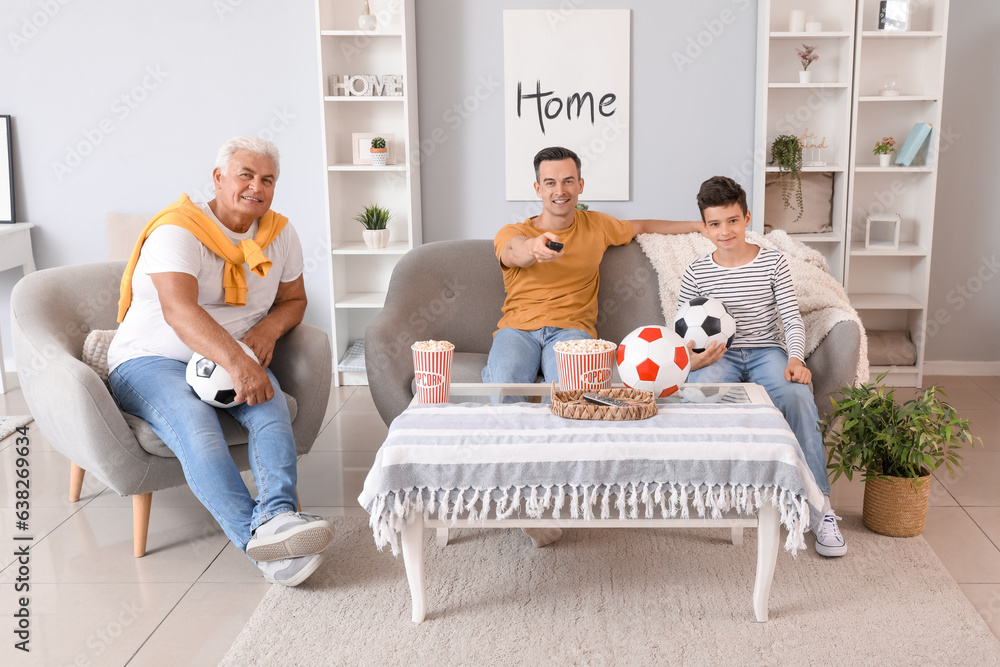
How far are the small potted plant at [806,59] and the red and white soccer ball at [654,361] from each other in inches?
84.6

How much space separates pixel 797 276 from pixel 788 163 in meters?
1.06

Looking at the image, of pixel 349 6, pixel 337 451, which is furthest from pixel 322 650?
pixel 349 6

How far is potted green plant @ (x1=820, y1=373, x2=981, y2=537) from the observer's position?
213cm

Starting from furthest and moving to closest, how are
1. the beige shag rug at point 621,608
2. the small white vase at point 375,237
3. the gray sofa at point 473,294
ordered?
the small white vase at point 375,237 → the gray sofa at point 473,294 → the beige shag rug at point 621,608

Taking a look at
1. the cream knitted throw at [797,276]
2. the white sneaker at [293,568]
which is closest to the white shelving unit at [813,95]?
the cream knitted throw at [797,276]

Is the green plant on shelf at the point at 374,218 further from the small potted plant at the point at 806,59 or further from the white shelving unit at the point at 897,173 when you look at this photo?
the white shelving unit at the point at 897,173

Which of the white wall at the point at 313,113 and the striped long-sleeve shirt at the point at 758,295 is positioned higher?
the white wall at the point at 313,113

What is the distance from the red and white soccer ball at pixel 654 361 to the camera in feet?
6.16

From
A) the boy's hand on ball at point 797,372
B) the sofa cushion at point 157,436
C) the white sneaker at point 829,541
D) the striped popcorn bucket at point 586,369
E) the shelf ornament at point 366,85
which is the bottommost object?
the white sneaker at point 829,541

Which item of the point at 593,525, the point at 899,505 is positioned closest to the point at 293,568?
the point at 593,525

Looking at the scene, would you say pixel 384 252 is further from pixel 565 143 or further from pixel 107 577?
pixel 107 577

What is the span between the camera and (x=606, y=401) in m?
1.80

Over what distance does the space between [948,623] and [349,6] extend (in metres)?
3.33

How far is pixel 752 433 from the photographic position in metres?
1.71
